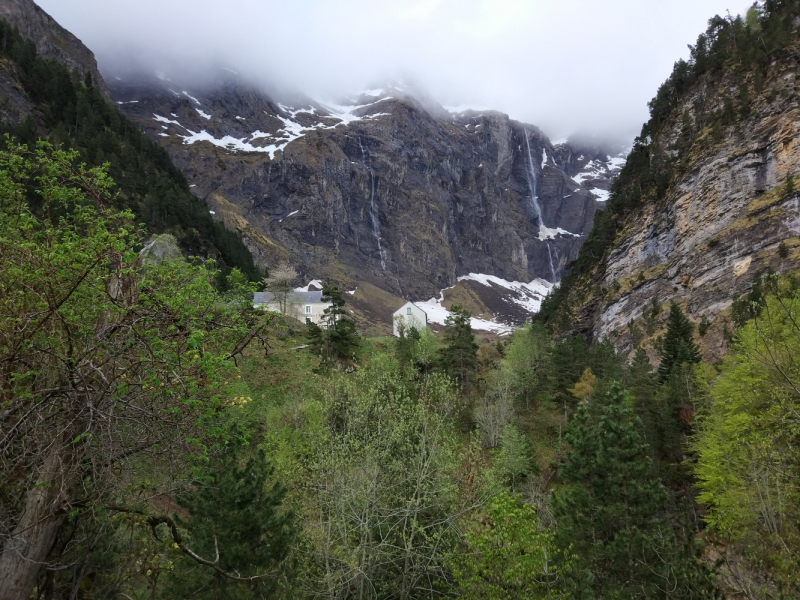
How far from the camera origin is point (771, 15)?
201 ft

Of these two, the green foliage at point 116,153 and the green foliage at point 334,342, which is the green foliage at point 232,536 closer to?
the green foliage at point 334,342

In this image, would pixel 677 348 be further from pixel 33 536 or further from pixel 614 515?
pixel 33 536

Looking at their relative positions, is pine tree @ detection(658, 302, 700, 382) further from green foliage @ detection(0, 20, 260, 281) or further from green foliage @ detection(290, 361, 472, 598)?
green foliage @ detection(0, 20, 260, 281)

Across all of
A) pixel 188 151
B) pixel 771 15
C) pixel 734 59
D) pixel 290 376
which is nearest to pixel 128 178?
pixel 290 376

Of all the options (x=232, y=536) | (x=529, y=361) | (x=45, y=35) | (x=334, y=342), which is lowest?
(x=334, y=342)

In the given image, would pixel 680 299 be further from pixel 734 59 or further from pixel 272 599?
pixel 272 599

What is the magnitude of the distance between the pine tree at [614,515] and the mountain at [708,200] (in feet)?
103

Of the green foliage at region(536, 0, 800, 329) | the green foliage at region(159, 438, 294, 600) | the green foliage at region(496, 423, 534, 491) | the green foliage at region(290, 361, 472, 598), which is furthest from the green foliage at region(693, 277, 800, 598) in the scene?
the green foliage at region(536, 0, 800, 329)

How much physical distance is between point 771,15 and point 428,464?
83.4m

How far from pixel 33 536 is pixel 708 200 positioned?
6868 cm

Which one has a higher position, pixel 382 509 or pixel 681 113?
pixel 681 113

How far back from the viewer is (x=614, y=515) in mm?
14250

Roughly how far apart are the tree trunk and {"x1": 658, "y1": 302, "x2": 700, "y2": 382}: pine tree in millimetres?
37790

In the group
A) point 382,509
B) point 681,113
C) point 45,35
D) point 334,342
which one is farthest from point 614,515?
point 45,35
